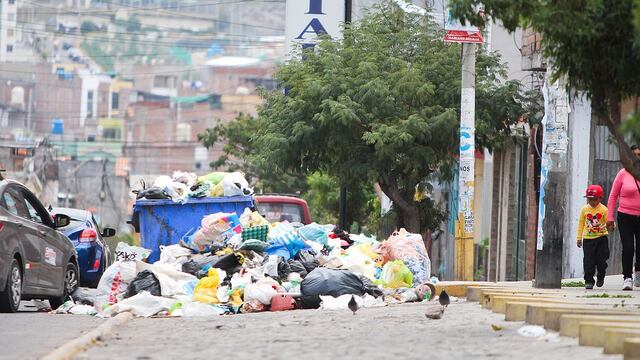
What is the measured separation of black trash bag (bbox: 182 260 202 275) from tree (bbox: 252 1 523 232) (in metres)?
6.91

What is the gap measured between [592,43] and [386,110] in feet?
49.4

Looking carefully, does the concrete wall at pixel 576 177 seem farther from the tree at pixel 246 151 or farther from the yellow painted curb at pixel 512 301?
the tree at pixel 246 151

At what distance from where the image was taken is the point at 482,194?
3766cm

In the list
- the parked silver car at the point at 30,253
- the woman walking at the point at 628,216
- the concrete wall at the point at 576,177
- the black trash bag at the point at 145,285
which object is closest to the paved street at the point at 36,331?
the parked silver car at the point at 30,253

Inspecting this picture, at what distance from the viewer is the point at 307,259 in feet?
65.7

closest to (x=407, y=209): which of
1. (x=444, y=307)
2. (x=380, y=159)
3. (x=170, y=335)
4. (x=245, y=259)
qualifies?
A: (x=380, y=159)

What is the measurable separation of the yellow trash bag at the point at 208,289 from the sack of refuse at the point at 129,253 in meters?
1.98

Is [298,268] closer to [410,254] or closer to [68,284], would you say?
[410,254]

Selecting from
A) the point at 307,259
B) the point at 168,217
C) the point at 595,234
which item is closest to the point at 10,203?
the point at 307,259

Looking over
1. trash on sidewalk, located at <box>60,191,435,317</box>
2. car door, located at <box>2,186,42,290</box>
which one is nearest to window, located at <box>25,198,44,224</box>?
car door, located at <box>2,186,42,290</box>

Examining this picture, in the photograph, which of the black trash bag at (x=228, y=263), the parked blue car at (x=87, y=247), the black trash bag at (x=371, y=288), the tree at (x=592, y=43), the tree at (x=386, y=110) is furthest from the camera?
the tree at (x=386, y=110)

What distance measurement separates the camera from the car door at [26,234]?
17453 mm

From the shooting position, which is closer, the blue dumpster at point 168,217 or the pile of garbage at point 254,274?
the pile of garbage at point 254,274

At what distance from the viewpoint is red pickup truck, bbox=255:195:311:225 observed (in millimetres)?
27422
